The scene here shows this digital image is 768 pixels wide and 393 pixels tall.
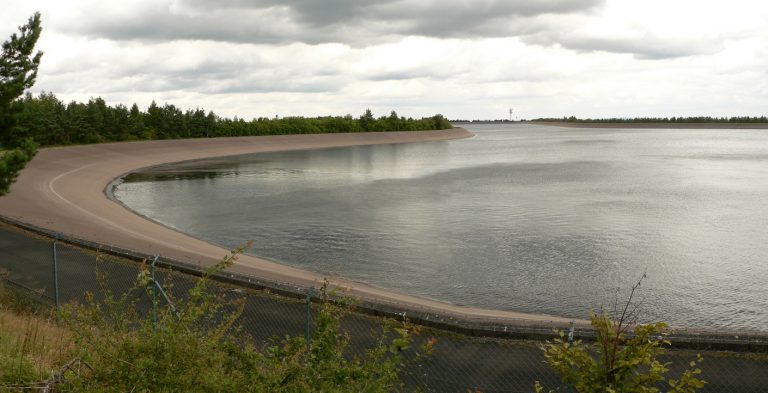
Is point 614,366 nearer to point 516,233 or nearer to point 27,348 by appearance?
point 27,348

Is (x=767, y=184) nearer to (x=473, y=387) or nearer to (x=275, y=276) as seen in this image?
(x=275, y=276)

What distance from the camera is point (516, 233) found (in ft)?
103

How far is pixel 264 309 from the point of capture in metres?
13.1

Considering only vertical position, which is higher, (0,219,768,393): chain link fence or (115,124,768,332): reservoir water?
(0,219,768,393): chain link fence

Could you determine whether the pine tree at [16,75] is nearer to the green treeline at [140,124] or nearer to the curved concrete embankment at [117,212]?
the curved concrete embankment at [117,212]

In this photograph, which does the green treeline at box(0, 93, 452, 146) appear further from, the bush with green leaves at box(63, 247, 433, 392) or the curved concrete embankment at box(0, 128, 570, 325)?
the bush with green leaves at box(63, 247, 433, 392)

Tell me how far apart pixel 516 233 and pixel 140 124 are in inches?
3357

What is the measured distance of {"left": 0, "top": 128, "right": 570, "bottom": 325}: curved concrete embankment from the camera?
19609 millimetres

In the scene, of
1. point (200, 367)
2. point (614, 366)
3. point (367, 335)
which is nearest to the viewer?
point (614, 366)

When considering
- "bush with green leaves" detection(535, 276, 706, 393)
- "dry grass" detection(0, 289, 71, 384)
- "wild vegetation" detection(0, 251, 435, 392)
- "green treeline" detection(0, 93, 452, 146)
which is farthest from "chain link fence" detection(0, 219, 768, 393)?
"green treeline" detection(0, 93, 452, 146)

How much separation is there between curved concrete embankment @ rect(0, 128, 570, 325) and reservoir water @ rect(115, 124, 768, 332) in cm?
147

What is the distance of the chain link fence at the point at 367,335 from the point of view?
9.61m

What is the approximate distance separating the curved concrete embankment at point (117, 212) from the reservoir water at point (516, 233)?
147cm

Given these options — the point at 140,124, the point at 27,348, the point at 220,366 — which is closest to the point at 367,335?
the point at 220,366
